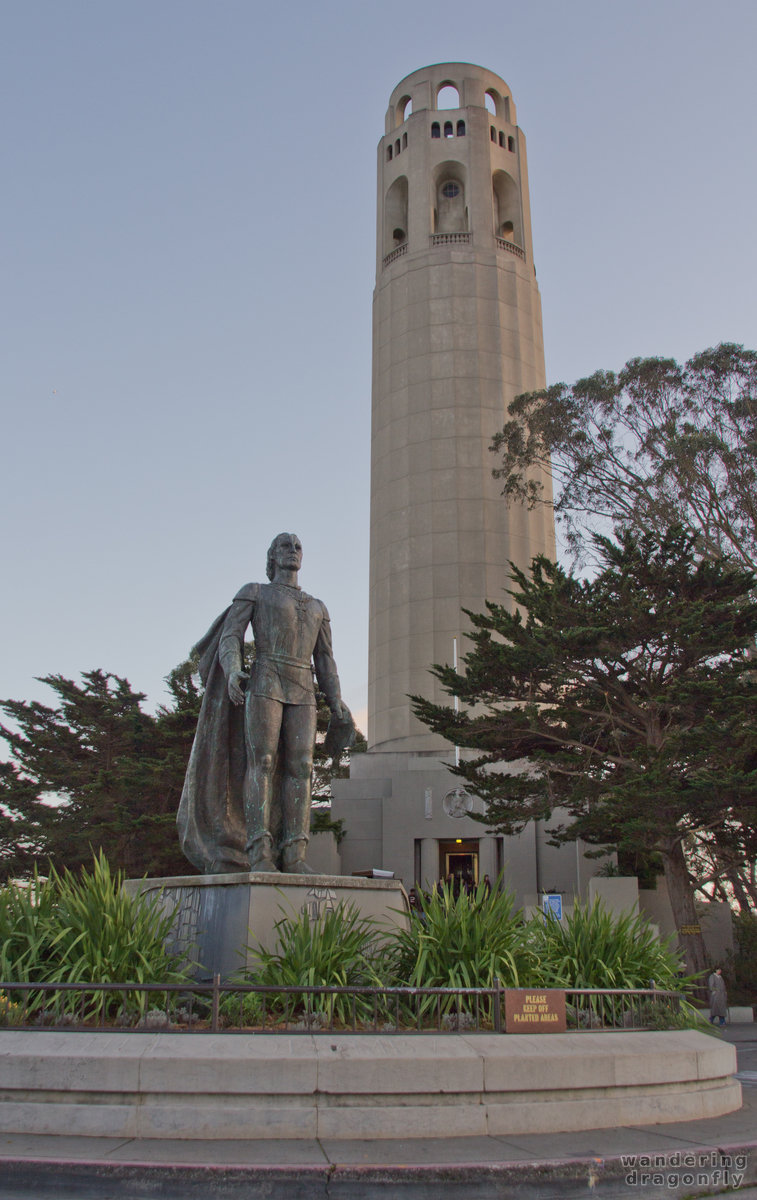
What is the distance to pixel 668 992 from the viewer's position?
7.04 metres

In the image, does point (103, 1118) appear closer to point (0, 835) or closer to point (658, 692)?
point (658, 692)

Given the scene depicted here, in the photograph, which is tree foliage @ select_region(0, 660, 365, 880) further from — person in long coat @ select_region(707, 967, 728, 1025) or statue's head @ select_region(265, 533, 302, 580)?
statue's head @ select_region(265, 533, 302, 580)

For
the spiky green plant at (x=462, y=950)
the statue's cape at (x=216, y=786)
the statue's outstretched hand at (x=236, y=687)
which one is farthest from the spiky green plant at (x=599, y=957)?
the statue's outstretched hand at (x=236, y=687)

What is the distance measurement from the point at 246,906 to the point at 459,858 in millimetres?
28613

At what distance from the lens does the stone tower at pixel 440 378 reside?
134 ft

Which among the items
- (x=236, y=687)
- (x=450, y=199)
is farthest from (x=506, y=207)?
(x=236, y=687)

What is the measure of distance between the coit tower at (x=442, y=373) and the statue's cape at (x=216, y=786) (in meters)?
30.3

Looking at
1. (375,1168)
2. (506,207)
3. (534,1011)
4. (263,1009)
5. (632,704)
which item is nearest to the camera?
(375,1168)

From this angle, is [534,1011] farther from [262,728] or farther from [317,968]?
[262,728]

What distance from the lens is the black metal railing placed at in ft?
18.9

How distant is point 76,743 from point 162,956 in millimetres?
30226

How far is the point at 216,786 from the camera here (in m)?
8.96

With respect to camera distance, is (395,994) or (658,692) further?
(658,692)

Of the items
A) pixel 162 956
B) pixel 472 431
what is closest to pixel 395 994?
pixel 162 956
